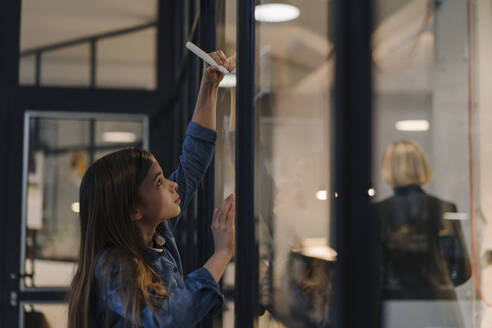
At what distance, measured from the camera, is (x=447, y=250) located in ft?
2.05

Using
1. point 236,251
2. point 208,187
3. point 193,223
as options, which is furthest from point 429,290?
point 193,223

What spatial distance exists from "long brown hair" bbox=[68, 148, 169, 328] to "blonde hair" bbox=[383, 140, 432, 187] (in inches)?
24.3

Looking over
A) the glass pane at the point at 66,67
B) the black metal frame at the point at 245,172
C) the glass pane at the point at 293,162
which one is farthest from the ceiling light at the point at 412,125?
the glass pane at the point at 66,67

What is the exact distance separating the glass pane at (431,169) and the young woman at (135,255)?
0.53 m

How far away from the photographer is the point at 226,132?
1.45 meters

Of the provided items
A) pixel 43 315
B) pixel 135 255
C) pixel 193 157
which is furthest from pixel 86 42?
pixel 135 255

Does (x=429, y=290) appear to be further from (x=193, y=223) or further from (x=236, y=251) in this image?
(x=193, y=223)

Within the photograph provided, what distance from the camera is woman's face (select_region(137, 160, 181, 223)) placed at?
1279 millimetres

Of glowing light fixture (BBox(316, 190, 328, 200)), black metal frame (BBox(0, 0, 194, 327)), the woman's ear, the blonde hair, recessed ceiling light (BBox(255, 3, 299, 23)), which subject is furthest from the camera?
black metal frame (BBox(0, 0, 194, 327))

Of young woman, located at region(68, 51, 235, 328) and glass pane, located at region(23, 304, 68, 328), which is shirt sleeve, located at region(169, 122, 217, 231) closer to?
young woman, located at region(68, 51, 235, 328)

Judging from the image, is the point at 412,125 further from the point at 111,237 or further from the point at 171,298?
the point at 111,237

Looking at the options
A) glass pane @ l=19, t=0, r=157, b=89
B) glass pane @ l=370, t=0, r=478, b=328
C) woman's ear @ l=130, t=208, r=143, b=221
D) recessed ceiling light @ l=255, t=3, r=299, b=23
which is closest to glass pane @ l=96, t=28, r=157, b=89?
glass pane @ l=19, t=0, r=157, b=89

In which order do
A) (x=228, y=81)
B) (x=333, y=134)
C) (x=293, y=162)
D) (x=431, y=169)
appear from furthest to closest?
(x=228, y=81) → (x=293, y=162) → (x=333, y=134) → (x=431, y=169)

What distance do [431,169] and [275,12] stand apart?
44cm
